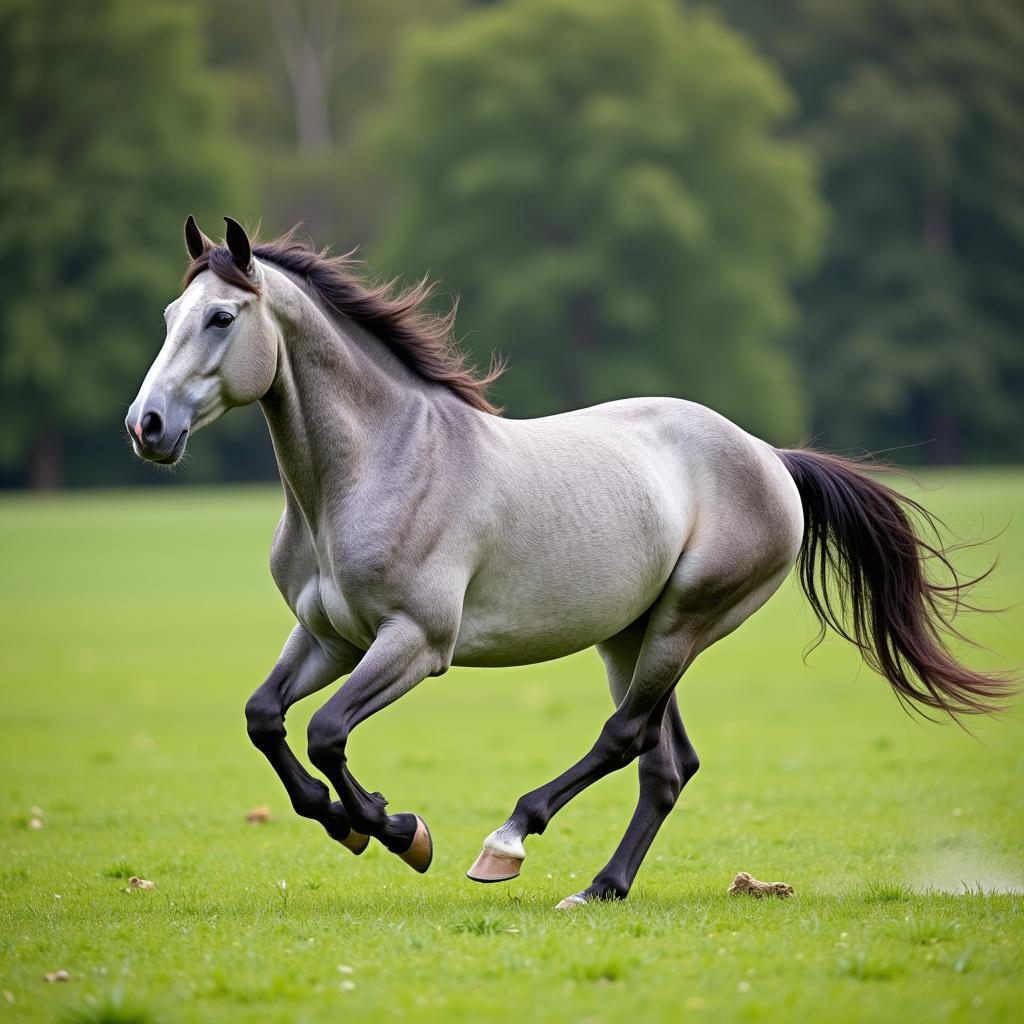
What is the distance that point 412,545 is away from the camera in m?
6.02

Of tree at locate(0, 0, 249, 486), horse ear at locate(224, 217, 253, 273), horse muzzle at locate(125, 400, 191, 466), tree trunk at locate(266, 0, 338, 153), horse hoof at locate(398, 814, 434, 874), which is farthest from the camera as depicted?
tree trunk at locate(266, 0, 338, 153)

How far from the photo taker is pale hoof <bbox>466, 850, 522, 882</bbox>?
6.09 meters

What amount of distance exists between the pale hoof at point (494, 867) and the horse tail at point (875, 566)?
7.24 ft

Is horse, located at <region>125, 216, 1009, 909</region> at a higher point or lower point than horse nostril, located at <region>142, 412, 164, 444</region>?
lower

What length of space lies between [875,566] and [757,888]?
Result: 72.1 inches

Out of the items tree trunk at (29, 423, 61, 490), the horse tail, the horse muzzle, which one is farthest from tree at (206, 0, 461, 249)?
the horse muzzle

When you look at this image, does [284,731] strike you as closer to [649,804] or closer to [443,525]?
[443,525]

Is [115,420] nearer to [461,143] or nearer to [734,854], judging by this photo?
[461,143]

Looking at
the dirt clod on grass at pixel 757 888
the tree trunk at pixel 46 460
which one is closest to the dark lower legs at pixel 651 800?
the dirt clod on grass at pixel 757 888

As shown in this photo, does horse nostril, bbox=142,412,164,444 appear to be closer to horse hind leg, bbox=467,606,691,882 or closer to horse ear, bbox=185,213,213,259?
horse ear, bbox=185,213,213,259

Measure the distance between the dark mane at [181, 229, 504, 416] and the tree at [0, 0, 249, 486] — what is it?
4526 centimetres

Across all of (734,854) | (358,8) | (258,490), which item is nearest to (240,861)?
(734,854)

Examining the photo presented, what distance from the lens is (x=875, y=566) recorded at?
24.8ft

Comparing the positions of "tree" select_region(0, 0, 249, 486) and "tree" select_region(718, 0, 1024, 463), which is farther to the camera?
"tree" select_region(718, 0, 1024, 463)
